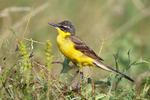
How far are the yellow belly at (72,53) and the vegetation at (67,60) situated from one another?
176mm

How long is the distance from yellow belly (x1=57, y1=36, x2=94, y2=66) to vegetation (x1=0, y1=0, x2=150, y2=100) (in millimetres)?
176

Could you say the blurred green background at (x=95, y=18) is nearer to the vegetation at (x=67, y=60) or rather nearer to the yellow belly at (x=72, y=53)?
the vegetation at (x=67, y=60)

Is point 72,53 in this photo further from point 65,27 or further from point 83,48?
point 65,27

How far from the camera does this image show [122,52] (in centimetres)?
862

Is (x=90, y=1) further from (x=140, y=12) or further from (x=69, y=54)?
(x=69, y=54)

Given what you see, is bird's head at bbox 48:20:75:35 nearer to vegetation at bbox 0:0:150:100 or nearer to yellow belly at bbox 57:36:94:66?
yellow belly at bbox 57:36:94:66

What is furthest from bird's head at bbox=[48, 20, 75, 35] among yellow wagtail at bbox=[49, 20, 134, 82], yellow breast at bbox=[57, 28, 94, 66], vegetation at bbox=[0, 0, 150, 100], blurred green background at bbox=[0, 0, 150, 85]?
blurred green background at bbox=[0, 0, 150, 85]

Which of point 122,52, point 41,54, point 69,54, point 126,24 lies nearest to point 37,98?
point 41,54

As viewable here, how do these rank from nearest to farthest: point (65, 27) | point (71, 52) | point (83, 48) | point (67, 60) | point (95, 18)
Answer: point (67, 60)
point (71, 52)
point (83, 48)
point (65, 27)
point (95, 18)

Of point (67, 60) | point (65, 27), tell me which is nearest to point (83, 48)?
point (65, 27)

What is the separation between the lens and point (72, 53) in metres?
6.66

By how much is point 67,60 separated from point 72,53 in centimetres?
53

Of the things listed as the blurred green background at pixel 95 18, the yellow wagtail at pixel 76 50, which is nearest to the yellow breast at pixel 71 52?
the yellow wagtail at pixel 76 50

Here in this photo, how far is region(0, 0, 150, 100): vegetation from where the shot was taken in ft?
15.6
